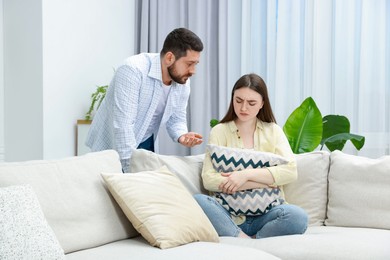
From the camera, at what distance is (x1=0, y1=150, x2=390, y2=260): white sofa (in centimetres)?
218

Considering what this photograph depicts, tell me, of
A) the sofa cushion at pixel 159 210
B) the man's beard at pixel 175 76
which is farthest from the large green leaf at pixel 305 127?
the sofa cushion at pixel 159 210

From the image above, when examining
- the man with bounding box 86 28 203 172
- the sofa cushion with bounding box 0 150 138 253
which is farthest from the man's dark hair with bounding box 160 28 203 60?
the sofa cushion with bounding box 0 150 138 253

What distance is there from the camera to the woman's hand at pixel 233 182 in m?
2.71

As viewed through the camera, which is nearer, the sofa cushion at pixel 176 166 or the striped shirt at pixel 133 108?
the sofa cushion at pixel 176 166

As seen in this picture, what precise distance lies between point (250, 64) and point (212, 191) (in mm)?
2139

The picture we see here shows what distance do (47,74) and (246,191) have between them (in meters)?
1.95

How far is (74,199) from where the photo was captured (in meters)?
2.28

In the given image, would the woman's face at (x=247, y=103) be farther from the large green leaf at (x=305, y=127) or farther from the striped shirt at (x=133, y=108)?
the large green leaf at (x=305, y=127)

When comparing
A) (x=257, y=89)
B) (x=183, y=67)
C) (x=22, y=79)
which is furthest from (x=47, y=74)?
(x=257, y=89)

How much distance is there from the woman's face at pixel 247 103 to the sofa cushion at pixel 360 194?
48 centimetres

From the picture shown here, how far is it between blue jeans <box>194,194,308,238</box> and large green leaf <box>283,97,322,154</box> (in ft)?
3.15

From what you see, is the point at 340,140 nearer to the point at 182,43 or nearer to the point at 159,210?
the point at 182,43

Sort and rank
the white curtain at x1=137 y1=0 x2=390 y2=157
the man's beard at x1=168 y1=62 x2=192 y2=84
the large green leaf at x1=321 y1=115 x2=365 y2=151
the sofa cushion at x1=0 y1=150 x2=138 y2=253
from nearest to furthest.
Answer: the sofa cushion at x1=0 y1=150 x2=138 y2=253 < the man's beard at x1=168 y1=62 x2=192 y2=84 < the large green leaf at x1=321 y1=115 x2=365 y2=151 < the white curtain at x1=137 y1=0 x2=390 y2=157

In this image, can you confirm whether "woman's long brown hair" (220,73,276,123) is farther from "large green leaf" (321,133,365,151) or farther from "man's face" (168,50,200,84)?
"large green leaf" (321,133,365,151)
